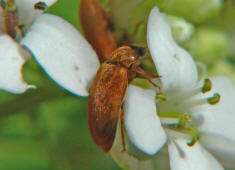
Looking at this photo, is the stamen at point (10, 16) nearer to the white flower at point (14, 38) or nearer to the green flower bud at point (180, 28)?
the white flower at point (14, 38)

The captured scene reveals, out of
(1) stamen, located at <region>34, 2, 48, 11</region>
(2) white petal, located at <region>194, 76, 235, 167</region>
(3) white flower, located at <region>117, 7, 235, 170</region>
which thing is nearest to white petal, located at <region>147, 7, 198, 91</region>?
(3) white flower, located at <region>117, 7, 235, 170</region>

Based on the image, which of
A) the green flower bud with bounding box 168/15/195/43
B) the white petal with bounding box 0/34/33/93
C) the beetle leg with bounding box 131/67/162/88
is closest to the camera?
the white petal with bounding box 0/34/33/93

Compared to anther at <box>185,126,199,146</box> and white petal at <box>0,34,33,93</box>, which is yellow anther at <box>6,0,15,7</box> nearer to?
white petal at <box>0,34,33,93</box>

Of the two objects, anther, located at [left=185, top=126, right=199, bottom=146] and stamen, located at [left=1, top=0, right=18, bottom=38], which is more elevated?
stamen, located at [left=1, top=0, right=18, bottom=38]

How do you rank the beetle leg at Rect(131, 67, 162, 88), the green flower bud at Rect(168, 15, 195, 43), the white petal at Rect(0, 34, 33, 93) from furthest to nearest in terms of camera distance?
the green flower bud at Rect(168, 15, 195, 43) → the beetle leg at Rect(131, 67, 162, 88) → the white petal at Rect(0, 34, 33, 93)

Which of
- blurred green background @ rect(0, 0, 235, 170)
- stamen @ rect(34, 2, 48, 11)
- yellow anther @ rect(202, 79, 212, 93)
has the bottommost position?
blurred green background @ rect(0, 0, 235, 170)
